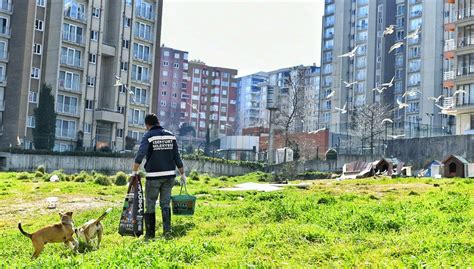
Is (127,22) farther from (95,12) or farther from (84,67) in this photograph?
(84,67)

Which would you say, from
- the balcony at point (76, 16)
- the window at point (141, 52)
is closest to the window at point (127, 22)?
the window at point (141, 52)

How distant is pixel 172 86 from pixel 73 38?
269ft

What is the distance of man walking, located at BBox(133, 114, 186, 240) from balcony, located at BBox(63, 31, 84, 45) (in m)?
53.8

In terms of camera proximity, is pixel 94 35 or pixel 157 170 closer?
pixel 157 170

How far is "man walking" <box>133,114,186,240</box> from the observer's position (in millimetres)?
10211

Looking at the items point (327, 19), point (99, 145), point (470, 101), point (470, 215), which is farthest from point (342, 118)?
point (470, 215)

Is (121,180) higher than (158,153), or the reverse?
(158,153)

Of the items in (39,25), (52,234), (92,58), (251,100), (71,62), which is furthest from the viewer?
(251,100)

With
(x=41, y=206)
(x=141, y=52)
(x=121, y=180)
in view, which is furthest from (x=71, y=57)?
(x=41, y=206)

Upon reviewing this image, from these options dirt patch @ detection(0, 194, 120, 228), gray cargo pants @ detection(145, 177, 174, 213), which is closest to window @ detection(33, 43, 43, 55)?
dirt patch @ detection(0, 194, 120, 228)

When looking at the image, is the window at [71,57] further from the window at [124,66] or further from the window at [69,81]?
the window at [124,66]

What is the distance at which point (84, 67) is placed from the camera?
6219 centimetres

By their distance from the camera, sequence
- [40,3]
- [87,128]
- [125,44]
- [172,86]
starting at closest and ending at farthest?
[40,3] < [87,128] < [125,44] < [172,86]

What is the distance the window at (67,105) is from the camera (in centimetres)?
6006
